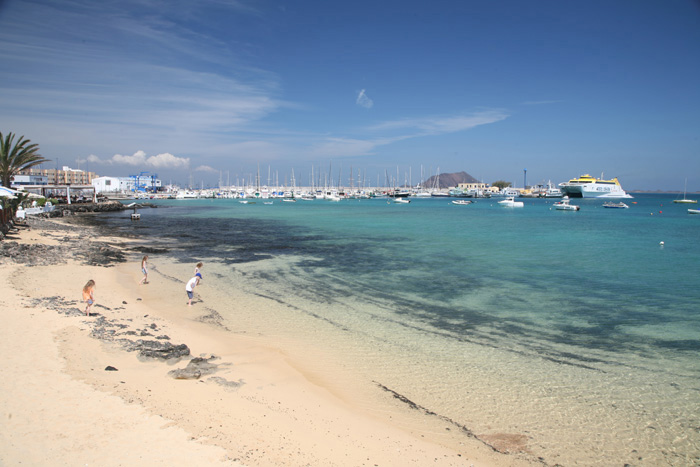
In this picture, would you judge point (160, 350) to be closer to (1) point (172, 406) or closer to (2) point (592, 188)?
(1) point (172, 406)

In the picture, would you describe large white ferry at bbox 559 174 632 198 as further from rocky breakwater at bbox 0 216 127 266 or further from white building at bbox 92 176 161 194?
white building at bbox 92 176 161 194

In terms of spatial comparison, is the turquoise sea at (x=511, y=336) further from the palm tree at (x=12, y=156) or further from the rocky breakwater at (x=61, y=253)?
the palm tree at (x=12, y=156)

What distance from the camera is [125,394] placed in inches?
281

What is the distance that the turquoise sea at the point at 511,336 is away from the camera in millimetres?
7418

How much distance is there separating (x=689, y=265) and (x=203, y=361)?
96.8 ft

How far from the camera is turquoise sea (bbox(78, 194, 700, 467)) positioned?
742 centimetres

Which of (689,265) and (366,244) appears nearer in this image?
(689,265)

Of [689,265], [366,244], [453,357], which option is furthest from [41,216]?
[689,265]

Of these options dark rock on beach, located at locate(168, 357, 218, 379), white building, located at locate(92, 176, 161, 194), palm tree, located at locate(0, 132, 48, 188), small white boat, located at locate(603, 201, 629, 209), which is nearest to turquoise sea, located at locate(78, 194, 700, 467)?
dark rock on beach, located at locate(168, 357, 218, 379)

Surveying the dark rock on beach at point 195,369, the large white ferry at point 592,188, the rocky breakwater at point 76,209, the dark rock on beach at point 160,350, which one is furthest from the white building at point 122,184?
the dark rock on beach at point 195,369

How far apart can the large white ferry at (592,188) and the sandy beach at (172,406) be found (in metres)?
151

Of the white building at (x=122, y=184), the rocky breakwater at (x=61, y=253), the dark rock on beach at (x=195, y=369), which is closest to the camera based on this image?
the dark rock on beach at (x=195, y=369)

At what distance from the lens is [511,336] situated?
12.2 metres

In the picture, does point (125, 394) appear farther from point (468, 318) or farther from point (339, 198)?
point (339, 198)
